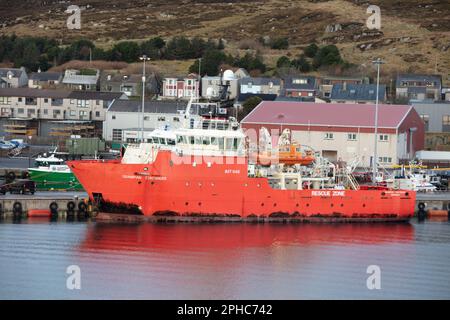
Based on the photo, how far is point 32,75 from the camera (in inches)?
3600

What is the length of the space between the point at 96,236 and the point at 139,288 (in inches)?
350

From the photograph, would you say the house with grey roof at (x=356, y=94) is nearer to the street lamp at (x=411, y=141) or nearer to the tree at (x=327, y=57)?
the street lamp at (x=411, y=141)

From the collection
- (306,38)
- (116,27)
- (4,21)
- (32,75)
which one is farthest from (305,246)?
(4,21)

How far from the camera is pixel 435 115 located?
78562 millimetres

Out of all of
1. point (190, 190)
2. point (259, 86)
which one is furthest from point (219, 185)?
point (259, 86)

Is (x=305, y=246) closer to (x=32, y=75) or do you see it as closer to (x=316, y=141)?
(x=316, y=141)

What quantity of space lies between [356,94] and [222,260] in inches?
1645

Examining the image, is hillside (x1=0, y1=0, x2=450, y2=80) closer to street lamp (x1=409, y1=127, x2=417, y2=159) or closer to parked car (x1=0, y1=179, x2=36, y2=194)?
street lamp (x1=409, y1=127, x2=417, y2=159)

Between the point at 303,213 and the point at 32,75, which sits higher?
the point at 32,75

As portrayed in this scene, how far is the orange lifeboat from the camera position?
50.5 meters

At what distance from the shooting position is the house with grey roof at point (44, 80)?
89250mm

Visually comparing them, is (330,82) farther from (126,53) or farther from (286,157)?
(286,157)

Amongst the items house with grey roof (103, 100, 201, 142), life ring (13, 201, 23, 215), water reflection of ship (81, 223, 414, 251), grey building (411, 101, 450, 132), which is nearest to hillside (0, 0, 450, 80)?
grey building (411, 101, 450, 132)

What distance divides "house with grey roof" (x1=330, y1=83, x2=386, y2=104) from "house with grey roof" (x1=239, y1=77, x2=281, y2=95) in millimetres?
5507
